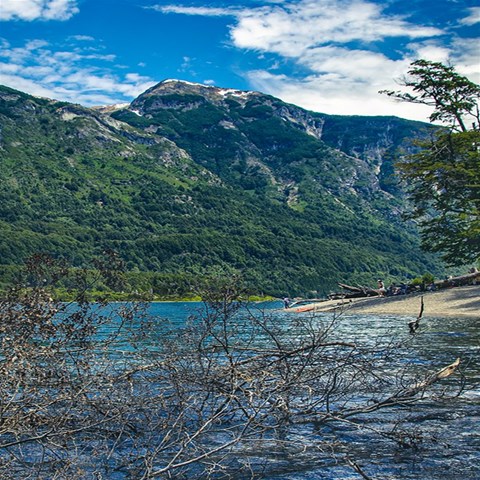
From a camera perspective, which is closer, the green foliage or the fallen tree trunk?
the green foliage

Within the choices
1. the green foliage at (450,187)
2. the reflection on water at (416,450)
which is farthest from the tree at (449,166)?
the reflection on water at (416,450)

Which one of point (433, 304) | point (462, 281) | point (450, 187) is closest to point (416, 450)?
point (433, 304)

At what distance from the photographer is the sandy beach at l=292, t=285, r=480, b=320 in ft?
130

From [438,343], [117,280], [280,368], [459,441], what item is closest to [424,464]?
[459,441]

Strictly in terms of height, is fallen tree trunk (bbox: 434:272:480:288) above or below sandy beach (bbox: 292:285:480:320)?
above

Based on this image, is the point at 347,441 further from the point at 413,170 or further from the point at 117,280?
the point at 413,170

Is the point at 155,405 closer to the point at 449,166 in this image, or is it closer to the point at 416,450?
the point at 416,450

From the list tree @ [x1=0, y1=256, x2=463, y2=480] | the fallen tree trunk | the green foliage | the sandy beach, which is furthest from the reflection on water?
the fallen tree trunk

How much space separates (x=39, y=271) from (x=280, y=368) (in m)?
5.21

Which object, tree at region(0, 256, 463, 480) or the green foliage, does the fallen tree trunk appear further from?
tree at region(0, 256, 463, 480)

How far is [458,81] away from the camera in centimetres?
5041

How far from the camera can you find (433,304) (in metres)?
44.0

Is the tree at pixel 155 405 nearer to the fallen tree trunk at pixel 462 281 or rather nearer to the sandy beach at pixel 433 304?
the sandy beach at pixel 433 304

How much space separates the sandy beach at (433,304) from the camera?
3972cm
